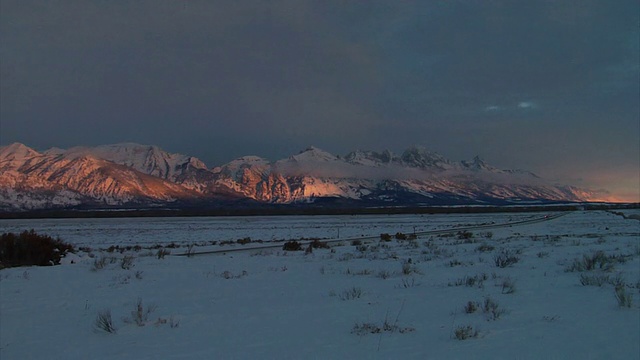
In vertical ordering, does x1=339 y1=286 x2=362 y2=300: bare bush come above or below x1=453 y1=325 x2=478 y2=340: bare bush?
below

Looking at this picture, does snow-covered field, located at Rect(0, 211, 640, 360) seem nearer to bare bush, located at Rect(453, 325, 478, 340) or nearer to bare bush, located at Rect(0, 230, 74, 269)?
bare bush, located at Rect(453, 325, 478, 340)

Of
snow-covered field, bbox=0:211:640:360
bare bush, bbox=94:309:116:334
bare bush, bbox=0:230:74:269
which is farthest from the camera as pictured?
bare bush, bbox=0:230:74:269

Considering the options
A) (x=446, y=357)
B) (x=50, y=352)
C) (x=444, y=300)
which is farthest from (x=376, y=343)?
(x=50, y=352)

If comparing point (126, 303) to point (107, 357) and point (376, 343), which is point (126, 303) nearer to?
point (107, 357)

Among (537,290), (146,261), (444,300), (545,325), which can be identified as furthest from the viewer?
(146,261)

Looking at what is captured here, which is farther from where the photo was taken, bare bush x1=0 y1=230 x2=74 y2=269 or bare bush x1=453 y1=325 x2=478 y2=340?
bare bush x1=0 y1=230 x2=74 y2=269

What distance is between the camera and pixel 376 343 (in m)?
6.21

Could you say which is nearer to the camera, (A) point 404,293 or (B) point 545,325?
(B) point 545,325

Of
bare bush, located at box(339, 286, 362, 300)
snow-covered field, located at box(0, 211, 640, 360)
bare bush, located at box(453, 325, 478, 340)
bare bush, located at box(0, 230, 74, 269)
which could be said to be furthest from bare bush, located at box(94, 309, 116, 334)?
bare bush, located at box(0, 230, 74, 269)

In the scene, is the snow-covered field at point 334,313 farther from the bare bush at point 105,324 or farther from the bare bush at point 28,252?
the bare bush at point 28,252

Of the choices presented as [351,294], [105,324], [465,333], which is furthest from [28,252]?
[465,333]

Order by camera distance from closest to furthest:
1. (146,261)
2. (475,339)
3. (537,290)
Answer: (475,339), (537,290), (146,261)

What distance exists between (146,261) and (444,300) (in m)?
13.6

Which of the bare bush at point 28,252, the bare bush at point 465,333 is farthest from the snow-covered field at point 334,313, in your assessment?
the bare bush at point 28,252
